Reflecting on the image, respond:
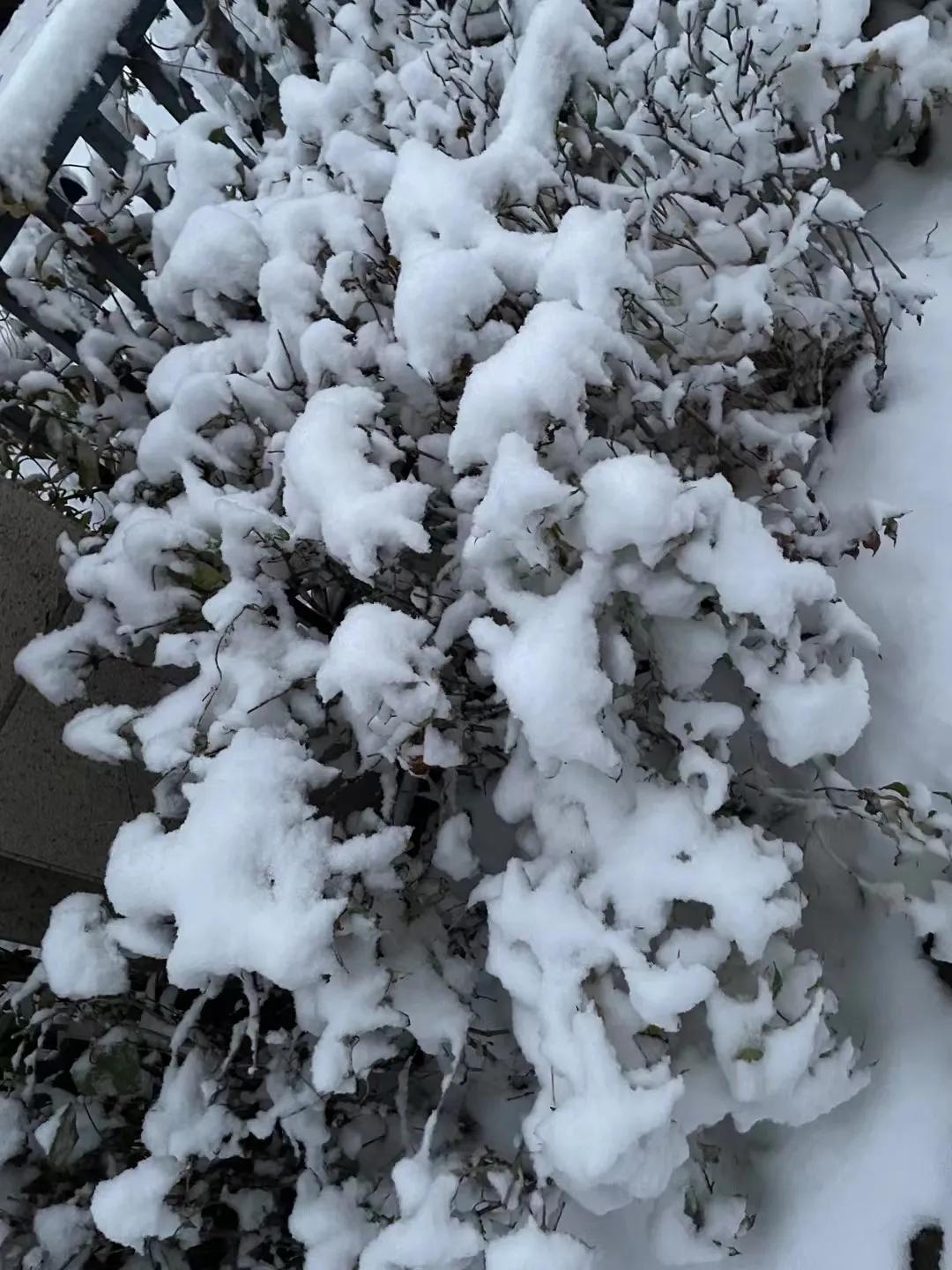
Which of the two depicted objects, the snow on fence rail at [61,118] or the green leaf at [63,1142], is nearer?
the green leaf at [63,1142]

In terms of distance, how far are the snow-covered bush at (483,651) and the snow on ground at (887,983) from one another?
75 mm

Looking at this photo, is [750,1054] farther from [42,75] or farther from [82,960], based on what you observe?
[42,75]

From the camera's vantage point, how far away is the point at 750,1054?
1.26m

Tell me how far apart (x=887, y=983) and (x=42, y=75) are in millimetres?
2218

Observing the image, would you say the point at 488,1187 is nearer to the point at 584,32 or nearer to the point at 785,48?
the point at 584,32

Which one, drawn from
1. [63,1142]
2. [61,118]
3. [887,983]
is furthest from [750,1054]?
[61,118]

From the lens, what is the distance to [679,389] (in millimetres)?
1489

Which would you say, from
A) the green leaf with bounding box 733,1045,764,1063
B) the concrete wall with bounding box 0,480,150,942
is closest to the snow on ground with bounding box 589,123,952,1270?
the green leaf with bounding box 733,1045,764,1063

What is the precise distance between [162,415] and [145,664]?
25.1 inches

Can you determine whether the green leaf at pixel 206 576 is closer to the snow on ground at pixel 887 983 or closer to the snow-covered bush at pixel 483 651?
the snow-covered bush at pixel 483 651

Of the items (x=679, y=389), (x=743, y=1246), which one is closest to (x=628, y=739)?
(x=679, y=389)

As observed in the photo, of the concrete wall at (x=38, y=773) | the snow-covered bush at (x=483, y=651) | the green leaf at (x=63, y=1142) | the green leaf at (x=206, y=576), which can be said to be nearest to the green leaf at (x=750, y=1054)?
the snow-covered bush at (x=483, y=651)

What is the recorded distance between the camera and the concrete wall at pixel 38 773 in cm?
186

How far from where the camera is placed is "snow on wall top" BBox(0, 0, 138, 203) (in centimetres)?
186
